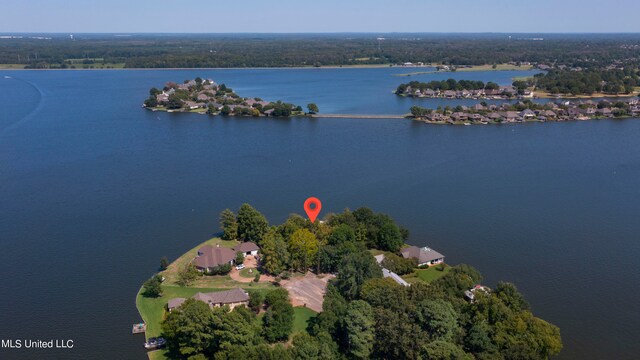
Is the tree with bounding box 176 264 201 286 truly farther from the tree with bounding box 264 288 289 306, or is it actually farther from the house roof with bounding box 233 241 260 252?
the tree with bounding box 264 288 289 306

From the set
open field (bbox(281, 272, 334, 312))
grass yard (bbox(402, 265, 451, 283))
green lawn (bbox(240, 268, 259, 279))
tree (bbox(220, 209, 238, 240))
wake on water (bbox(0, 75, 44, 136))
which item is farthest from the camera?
wake on water (bbox(0, 75, 44, 136))

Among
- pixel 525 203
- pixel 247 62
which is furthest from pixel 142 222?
pixel 247 62

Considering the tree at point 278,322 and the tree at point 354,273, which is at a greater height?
the tree at point 354,273

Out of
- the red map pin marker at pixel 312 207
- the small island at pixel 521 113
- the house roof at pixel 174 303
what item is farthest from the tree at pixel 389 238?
the small island at pixel 521 113

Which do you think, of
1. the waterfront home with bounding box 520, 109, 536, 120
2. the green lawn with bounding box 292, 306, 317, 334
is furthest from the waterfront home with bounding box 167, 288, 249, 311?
the waterfront home with bounding box 520, 109, 536, 120

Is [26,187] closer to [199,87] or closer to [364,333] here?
[364,333]

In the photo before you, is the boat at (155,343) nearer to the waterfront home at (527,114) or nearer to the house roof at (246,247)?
the house roof at (246,247)

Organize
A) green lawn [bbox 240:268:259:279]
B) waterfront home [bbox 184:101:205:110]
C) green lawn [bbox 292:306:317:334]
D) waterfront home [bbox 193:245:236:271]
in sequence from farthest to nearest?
waterfront home [bbox 184:101:205:110] < waterfront home [bbox 193:245:236:271] < green lawn [bbox 240:268:259:279] < green lawn [bbox 292:306:317:334]
